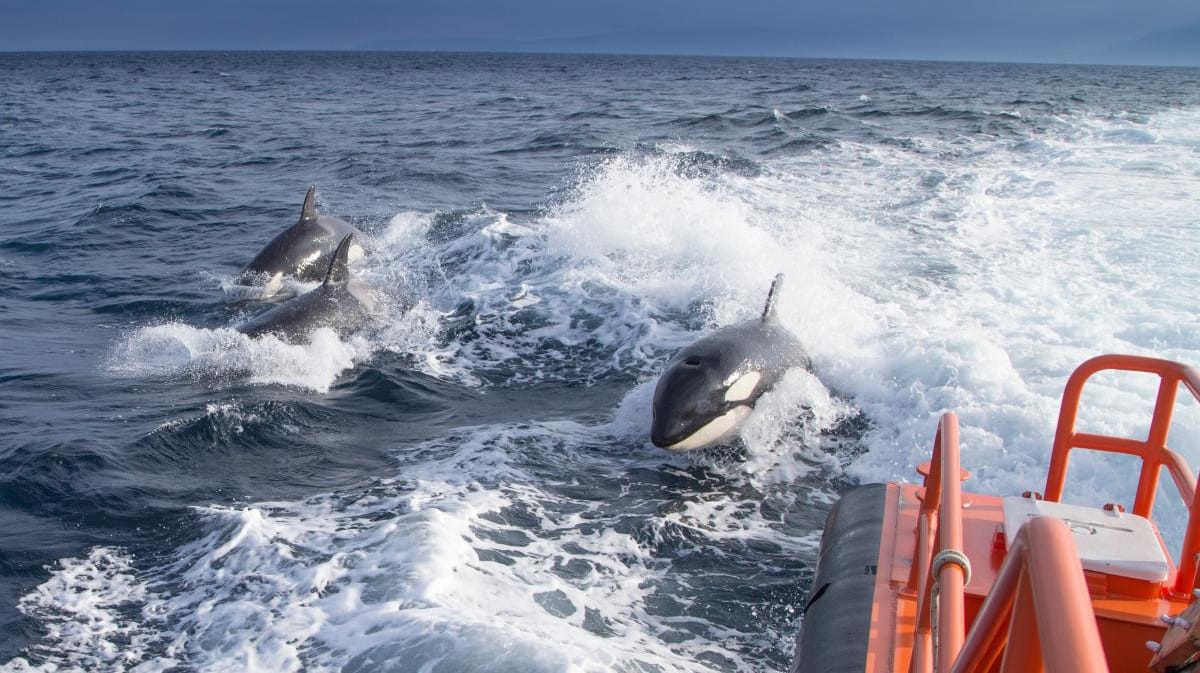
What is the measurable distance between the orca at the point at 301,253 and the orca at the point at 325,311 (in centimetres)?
173

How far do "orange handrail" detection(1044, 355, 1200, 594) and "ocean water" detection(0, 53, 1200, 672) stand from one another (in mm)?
2199

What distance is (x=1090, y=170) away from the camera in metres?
21.8

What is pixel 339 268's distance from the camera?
13047mm

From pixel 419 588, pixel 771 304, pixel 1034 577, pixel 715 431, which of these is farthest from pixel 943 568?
pixel 771 304

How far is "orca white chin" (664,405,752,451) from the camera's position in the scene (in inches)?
335

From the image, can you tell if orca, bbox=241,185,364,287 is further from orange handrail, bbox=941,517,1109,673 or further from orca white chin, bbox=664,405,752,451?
orange handrail, bbox=941,517,1109,673

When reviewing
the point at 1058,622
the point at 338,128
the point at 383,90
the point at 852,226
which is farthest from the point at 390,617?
the point at 383,90

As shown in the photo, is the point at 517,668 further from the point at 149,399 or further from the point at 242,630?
the point at 149,399

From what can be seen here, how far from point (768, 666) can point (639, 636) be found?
0.80 m

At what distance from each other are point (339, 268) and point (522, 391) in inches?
155

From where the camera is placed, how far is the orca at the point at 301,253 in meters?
14.4

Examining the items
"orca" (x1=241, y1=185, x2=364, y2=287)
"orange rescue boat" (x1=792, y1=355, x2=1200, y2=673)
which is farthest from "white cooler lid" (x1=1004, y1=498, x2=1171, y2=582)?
"orca" (x1=241, y1=185, x2=364, y2=287)

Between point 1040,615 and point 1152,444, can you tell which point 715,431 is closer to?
point 1152,444

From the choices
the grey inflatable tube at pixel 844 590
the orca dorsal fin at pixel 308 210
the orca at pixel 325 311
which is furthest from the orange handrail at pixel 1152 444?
the orca dorsal fin at pixel 308 210
